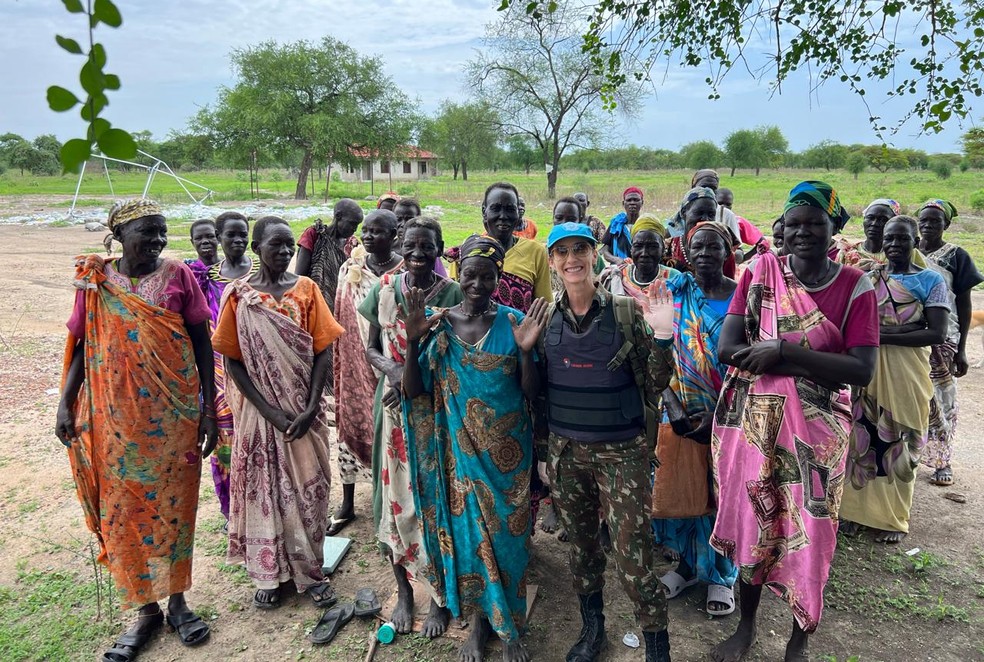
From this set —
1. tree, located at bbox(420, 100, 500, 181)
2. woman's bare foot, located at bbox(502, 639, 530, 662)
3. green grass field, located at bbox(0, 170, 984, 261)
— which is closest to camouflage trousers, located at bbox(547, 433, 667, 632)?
woman's bare foot, located at bbox(502, 639, 530, 662)

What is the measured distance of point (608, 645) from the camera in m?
2.93

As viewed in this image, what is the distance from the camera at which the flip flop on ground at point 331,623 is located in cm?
299

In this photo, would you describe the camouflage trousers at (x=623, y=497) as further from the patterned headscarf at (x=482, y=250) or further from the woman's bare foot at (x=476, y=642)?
the patterned headscarf at (x=482, y=250)

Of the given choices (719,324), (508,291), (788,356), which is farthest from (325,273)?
(788,356)

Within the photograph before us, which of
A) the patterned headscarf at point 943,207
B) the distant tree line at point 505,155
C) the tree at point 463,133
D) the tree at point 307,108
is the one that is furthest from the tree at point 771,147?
the patterned headscarf at point 943,207

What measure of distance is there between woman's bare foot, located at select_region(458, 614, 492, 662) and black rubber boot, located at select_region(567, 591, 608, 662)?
40cm

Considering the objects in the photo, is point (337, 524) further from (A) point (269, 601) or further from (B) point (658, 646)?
(B) point (658, 646)

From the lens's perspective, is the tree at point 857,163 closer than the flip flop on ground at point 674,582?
No

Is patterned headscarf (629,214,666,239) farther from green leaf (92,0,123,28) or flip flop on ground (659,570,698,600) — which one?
green leaf (92,0,123,28)

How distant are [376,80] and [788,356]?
3566cm

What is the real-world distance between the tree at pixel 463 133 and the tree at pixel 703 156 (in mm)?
21402

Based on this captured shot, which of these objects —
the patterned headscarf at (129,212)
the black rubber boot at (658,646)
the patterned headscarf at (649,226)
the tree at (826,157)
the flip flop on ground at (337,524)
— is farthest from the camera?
the tree at (826,157)

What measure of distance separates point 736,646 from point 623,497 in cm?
98

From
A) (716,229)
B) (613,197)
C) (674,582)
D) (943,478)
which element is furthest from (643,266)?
(613,197)
